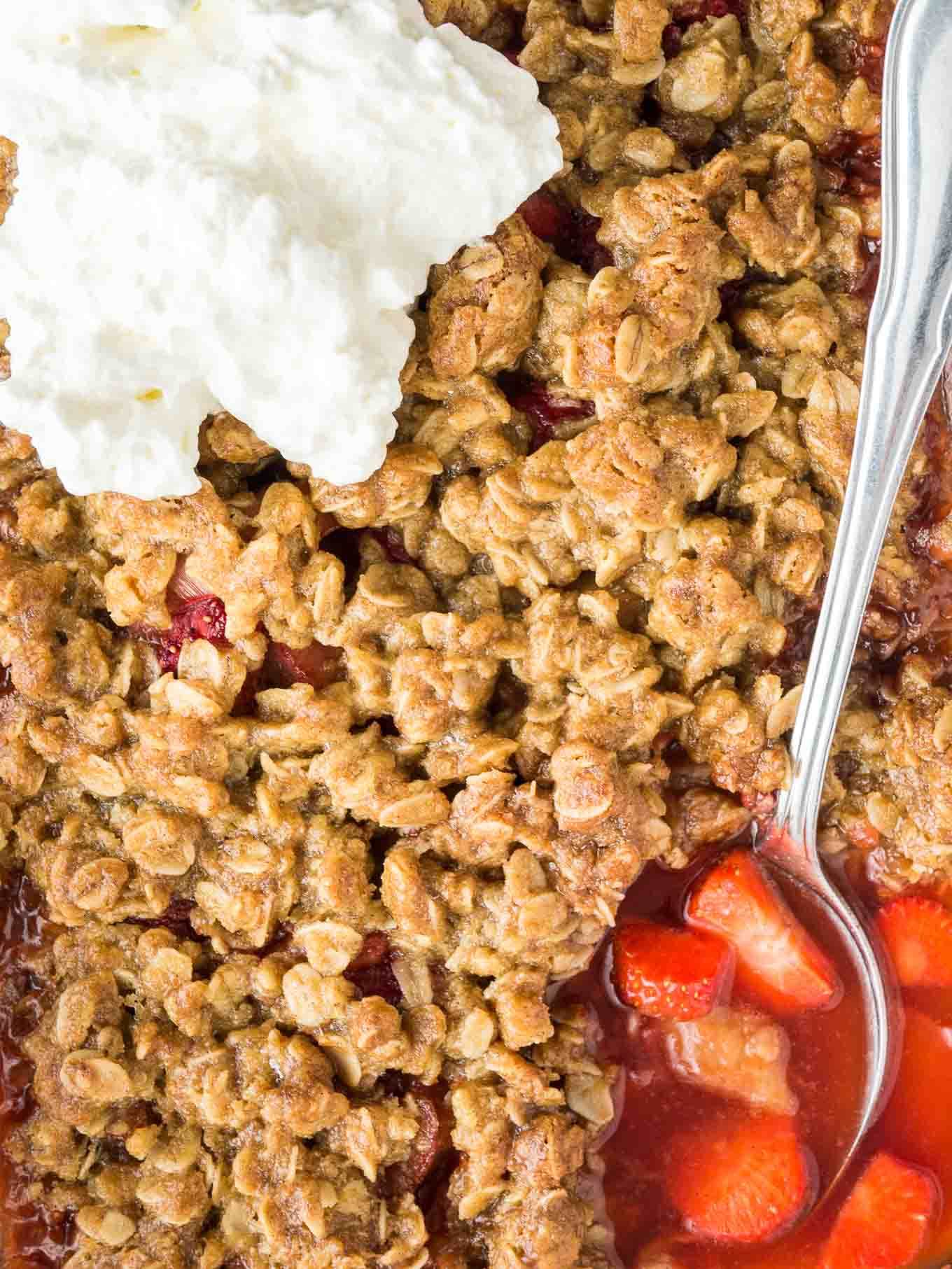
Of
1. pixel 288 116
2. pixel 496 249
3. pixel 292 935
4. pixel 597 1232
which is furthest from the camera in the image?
pixel 597 1232

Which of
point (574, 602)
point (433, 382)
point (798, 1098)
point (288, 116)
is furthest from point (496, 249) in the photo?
point (798, 1098)

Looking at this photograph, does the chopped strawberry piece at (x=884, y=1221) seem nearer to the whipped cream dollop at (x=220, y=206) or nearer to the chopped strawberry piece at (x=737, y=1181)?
the chopped strawberry piece at (x=737, y=1181)

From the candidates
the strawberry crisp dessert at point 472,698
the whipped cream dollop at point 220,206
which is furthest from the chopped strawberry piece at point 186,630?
the whipped cream dollop at point 220,206

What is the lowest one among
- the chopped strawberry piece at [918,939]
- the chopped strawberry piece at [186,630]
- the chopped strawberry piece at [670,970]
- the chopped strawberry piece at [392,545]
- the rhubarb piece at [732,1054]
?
the rhubarb piece at [732,1054]

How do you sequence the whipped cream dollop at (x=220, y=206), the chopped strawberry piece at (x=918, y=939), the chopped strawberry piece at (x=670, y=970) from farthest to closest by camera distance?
1. the chopped strawberry piece at (x=918, y=939)
2. the chopped strawberry piece at (x=670, y=970)
3. the whipped cream dollop at (x=220, y=206)

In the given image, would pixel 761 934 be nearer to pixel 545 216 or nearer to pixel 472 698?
pixel 472 698

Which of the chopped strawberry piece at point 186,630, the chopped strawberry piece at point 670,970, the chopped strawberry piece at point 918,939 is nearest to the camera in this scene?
the chopped strawberry piece at point 186,630

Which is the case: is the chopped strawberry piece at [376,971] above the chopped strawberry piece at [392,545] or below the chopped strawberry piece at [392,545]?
below

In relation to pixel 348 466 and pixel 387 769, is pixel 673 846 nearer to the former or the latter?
pixel 387 769
